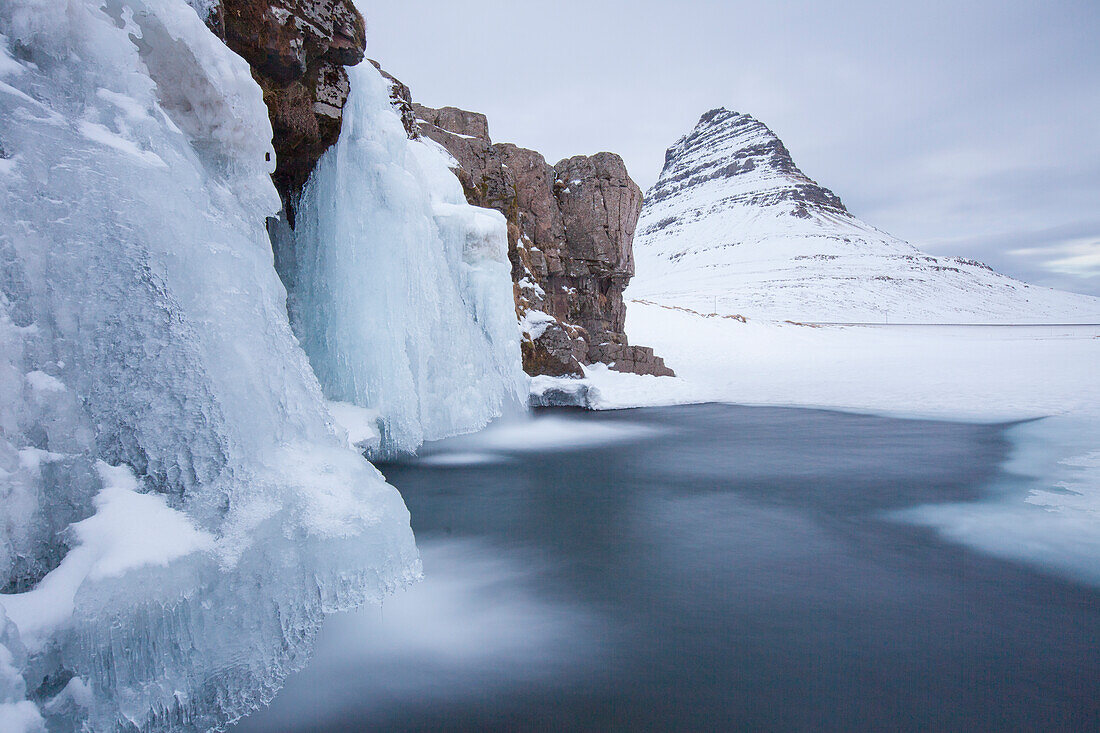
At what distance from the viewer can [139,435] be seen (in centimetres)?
266

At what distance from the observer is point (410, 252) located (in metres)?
7.68

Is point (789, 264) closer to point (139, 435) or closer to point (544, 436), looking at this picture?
point (544, 436)

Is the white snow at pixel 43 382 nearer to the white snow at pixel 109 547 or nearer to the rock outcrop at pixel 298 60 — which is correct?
the white snow at pixel 109 547

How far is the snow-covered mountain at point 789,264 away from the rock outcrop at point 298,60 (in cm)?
4210

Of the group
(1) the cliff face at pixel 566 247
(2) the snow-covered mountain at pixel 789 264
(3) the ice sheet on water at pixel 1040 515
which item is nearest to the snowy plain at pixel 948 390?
(3) the ice sheet on water at pixel 1040 515

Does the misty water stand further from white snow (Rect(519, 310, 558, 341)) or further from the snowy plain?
white snow (Rect(519, 310, 558, 341))

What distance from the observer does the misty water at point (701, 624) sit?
2688mm

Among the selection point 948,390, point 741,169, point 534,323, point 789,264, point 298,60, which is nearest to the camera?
point 298,60

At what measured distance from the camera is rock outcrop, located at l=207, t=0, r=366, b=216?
5.52m

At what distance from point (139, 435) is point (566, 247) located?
14.6 m

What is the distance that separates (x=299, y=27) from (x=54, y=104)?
403 centimetres

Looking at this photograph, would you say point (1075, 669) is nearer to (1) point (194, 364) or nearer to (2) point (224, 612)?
(2) point (224, 612)

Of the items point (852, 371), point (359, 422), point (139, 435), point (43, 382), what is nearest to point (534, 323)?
point (359, 422)

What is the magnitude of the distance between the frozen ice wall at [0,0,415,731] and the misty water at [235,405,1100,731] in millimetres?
502
